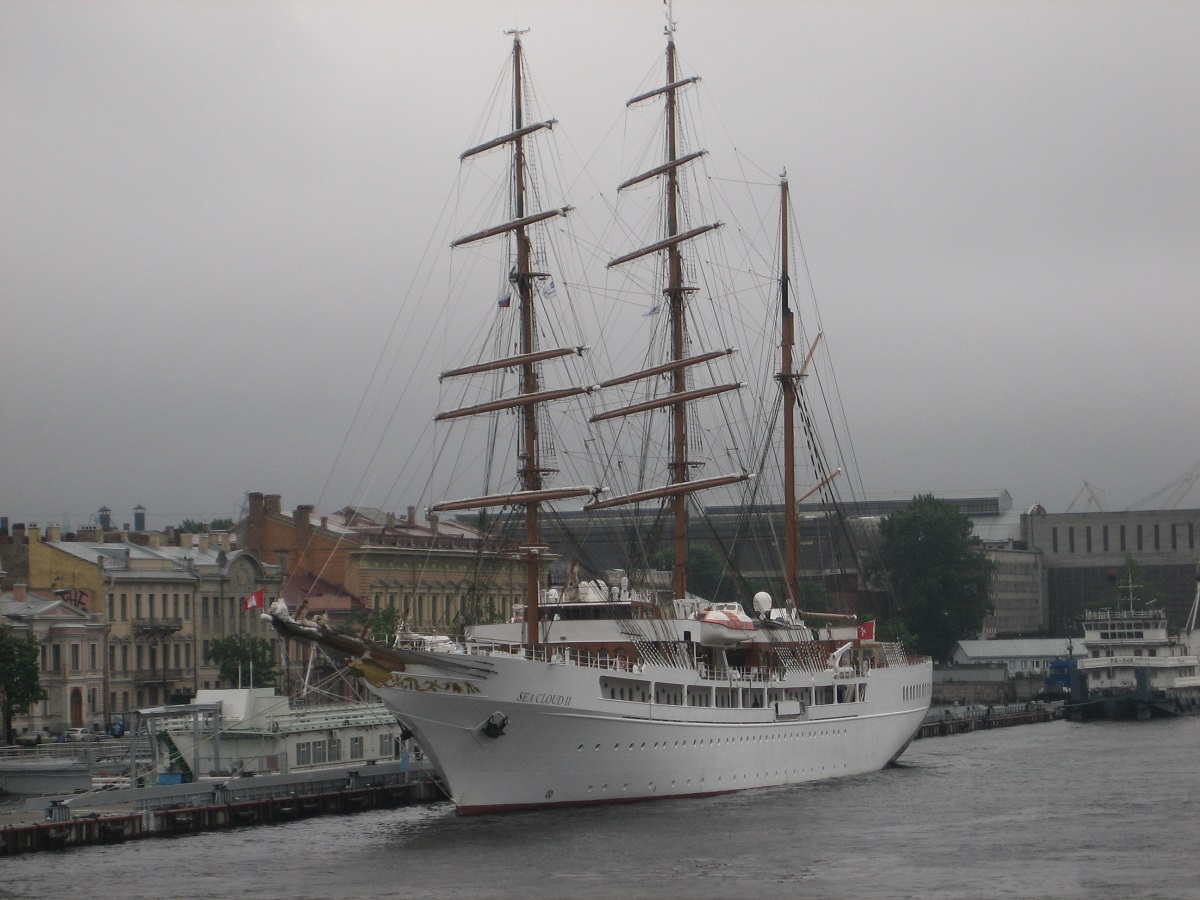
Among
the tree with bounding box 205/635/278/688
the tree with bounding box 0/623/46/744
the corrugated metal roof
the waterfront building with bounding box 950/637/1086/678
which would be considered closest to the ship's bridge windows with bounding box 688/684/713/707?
the tree with bounding box 0/623/46/744

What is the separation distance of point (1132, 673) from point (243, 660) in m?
59.8

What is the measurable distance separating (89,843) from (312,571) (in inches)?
2474

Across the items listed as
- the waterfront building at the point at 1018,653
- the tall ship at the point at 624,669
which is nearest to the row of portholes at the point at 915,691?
the tall ship at the point at 624,669

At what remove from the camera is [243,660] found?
104 meters

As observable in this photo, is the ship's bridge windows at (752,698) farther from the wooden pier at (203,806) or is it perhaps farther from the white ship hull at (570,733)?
the wooden pier at (203,806)

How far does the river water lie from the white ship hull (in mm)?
982

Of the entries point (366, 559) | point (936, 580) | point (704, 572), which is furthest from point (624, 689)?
point (704, 572)

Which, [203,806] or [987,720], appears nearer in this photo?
[203,806]

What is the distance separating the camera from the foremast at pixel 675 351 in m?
80.2

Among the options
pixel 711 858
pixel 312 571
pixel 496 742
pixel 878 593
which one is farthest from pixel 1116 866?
pixel 878 593

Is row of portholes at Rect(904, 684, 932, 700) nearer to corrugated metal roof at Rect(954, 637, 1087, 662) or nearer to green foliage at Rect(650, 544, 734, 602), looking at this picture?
corrugated metal roof at Rect(954, 637, 1087, 662)

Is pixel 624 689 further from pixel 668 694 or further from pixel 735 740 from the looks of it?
pixel 735 740

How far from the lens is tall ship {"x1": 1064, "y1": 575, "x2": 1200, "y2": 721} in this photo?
127 meters

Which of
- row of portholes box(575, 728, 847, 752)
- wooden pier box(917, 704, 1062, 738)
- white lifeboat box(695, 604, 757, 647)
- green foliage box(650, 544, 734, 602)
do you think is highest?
green foliage box(650, 544, 734, 602)
